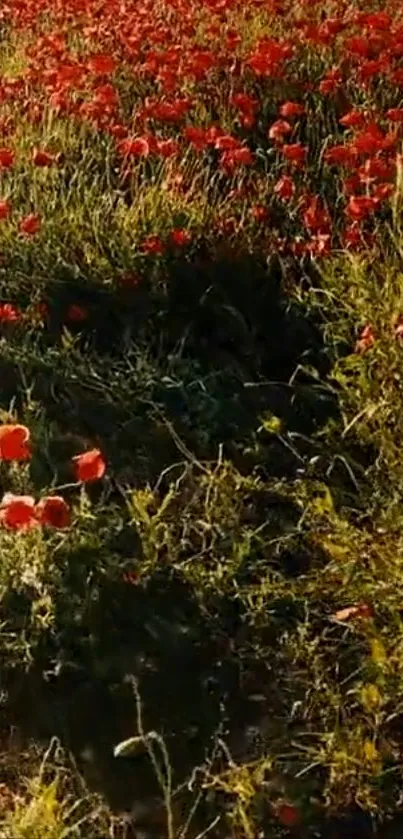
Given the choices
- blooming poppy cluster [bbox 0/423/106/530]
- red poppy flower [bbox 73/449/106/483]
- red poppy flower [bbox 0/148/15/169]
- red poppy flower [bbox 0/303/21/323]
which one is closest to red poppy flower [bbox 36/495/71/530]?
blooming poppy cluster [bbox 0/423/106/530]

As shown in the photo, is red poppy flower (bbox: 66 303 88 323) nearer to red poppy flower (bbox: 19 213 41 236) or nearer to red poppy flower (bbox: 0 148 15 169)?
red poppy flower (bbox: 19 213 41 236)

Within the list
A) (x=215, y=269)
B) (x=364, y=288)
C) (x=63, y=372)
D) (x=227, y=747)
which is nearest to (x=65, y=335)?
(x=63, y=372)

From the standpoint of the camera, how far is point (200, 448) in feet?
9.55

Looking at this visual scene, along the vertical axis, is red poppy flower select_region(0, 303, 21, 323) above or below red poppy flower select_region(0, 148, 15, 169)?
below

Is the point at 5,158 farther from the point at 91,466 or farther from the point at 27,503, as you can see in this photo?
the point at 27,503

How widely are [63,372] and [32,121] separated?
1.35 m

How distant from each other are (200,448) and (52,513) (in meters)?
0.69

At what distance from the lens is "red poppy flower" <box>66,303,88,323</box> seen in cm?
326

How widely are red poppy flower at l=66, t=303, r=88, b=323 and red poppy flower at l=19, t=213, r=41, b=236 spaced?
22 centimetres

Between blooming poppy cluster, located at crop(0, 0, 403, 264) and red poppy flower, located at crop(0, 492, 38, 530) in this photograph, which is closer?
red poppy flower, located at crop(0, 492, 38, 530)

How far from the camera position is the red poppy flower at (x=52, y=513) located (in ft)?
7.47

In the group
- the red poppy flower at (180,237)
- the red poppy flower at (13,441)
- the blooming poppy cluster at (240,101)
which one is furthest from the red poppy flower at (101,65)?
the red poppy flower at (13,441)

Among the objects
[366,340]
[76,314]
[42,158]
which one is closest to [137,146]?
[42,158]

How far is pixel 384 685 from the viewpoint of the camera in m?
2.22
